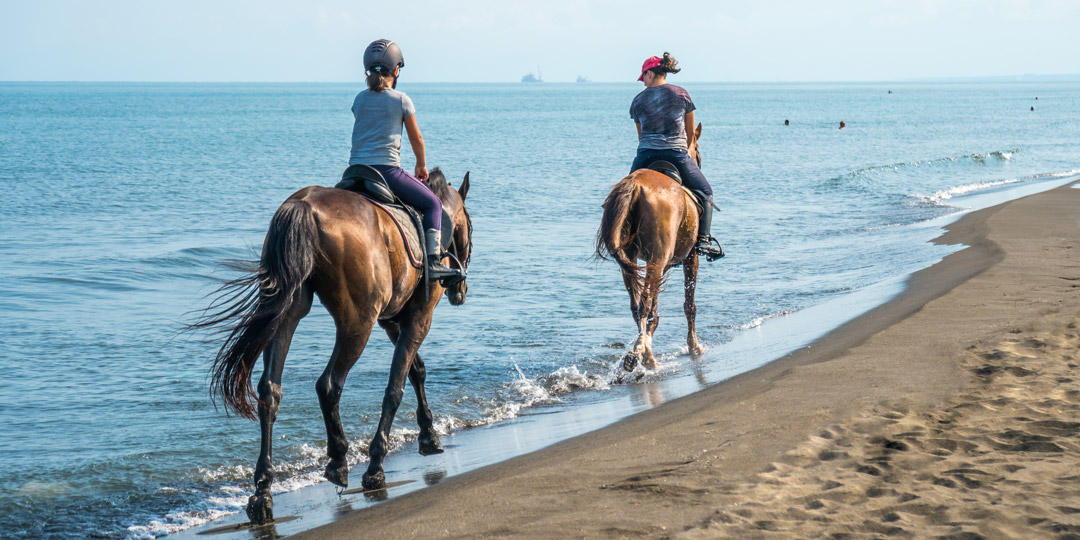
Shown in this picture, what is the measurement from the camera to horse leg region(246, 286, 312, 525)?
535 cm

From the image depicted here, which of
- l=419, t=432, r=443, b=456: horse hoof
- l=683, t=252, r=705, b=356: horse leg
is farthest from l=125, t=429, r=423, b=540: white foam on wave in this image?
l=683, t=252, r=705, b=356: horse leg

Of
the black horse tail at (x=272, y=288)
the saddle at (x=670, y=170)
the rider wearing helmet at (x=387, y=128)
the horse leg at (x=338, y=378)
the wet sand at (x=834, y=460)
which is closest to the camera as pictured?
the wet sand at (x=834, y=460)

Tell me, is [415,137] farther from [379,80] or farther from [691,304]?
[691,304]

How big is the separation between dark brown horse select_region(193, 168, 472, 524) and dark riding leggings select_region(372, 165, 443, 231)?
41 cm

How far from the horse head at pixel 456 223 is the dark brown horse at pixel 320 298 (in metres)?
0.98

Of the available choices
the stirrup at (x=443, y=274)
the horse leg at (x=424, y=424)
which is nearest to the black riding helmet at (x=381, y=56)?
the stirrup at (x=443, y=274)

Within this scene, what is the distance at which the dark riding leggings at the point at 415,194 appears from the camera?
Result: 6.48 meters

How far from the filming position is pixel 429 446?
23.4 feet

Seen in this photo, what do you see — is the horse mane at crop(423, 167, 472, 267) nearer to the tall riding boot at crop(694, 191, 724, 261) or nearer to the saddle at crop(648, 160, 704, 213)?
the saddle at crop(648, 160, 704, 213)

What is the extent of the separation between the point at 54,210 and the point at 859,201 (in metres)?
25.3

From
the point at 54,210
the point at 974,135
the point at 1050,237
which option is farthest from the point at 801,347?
the point at 974,135

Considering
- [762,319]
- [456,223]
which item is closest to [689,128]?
[762,319]

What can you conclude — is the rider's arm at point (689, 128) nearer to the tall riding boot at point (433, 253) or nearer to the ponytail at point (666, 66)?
the ponytail at point (666, 66)

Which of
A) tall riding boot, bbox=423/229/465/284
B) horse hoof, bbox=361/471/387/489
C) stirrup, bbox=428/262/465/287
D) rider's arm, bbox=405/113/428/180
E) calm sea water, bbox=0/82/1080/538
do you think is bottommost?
calm sea water, bbox=0/82/1080/538
